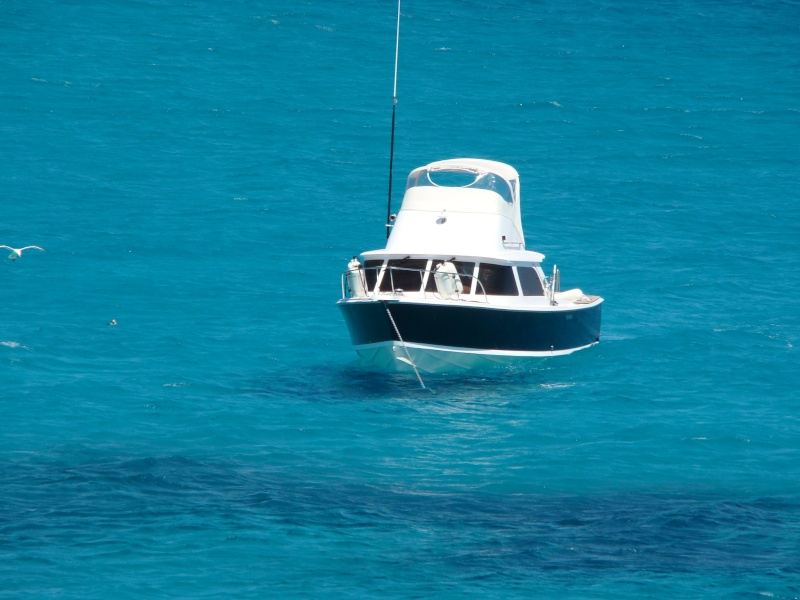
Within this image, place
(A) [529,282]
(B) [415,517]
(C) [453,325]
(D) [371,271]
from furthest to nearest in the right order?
(A) [529,282], (D) [371,271], (C) [453,325], (B) [415,517]

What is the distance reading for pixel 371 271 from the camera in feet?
86.2

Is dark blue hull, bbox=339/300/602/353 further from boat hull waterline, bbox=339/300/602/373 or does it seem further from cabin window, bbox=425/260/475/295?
cabin window, bbox=425/260/475/295

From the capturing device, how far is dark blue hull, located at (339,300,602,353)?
80.9 ft

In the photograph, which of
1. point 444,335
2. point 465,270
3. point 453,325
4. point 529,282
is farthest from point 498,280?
point 444,335

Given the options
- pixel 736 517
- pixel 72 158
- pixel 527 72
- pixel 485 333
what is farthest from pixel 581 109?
pixel 736 517

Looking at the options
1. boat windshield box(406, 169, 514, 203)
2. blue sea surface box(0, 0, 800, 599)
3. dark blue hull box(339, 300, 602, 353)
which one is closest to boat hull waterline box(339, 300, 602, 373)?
dark blue hull box(339, 300, 602, 353)

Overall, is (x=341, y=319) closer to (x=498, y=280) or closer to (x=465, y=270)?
(x=465, y=270)

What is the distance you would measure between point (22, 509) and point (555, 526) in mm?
7429

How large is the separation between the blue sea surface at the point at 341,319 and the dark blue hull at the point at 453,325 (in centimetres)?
84

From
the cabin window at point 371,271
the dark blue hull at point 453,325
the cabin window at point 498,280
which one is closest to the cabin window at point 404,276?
the cabin window at point 371,271

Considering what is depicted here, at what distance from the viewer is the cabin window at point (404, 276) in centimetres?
2562

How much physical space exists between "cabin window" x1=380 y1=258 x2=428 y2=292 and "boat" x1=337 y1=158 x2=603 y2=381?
0.07ft

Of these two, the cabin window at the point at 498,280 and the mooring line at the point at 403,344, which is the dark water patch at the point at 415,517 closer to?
the mooring line at the point at 403,344

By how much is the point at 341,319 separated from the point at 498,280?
7.62 m
